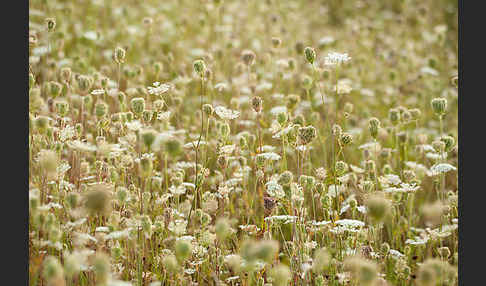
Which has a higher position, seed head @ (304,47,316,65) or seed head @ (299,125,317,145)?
seed head @ (304,47,316,65)

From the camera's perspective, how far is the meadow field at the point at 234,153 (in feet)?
5.65

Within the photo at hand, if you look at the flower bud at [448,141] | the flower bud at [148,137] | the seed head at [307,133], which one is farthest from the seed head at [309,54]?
the flower bud at [148,137]

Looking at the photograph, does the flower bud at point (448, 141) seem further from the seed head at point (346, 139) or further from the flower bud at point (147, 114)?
the flower bud at point (147, 114)

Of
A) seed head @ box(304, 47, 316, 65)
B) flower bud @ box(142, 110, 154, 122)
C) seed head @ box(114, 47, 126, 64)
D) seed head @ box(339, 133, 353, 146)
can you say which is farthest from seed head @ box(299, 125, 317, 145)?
seed head @ box(114, 47, 126, 64)

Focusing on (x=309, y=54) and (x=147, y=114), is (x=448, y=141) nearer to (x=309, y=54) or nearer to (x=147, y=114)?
(x=309, y=54)

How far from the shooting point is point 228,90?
3.41 metres

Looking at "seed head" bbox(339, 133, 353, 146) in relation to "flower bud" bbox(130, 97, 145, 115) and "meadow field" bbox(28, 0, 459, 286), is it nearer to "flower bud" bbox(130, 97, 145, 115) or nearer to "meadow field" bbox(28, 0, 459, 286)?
"meadow field" bbox(28, 0, 459, 286)

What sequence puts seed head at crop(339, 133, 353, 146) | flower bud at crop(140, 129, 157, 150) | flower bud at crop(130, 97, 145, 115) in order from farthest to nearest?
1. seed head at crop(339, 133, 353, 146)
2. flower bud at crop(130, 97, 145, 115)
3. flower bud at crop(140, 129, 157, 150)

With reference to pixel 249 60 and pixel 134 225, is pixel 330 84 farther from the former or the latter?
pixel 134 225

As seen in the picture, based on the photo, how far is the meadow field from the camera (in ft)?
5.65

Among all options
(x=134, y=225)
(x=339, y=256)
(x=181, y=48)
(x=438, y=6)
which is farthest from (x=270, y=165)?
(x=438, y=6)

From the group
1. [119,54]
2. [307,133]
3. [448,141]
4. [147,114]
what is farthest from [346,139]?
[119,54]

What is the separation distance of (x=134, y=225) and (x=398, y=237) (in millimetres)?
1219

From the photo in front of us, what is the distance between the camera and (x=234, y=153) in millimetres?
2650
